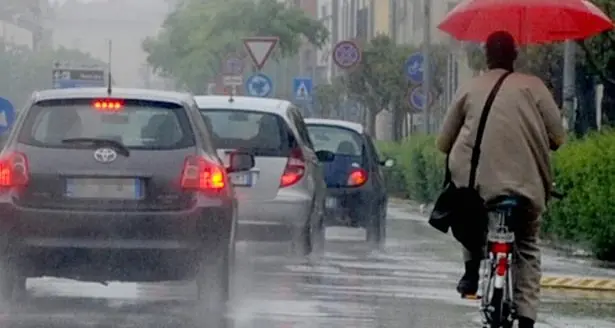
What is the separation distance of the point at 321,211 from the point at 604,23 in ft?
23.8

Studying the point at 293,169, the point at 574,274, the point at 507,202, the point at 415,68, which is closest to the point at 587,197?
the point at 574,274

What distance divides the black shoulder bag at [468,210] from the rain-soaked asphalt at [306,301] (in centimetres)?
194

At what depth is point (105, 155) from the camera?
12273 mm

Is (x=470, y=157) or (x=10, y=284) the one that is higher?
(x=470, y=157)

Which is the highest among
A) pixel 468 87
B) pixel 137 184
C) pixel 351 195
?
pixel 468 87

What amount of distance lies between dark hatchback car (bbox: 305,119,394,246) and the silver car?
519 cm

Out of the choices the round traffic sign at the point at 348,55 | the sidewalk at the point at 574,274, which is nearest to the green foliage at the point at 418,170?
the round traffic sign at the point at 348,55

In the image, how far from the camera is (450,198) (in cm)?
1016

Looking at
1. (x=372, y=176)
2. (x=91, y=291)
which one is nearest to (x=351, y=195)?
(x=372, y=176)

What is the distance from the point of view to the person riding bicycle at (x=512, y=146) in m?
10.1

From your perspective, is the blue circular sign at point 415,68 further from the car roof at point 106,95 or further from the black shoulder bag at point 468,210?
the black shoulder bag at point 468,210

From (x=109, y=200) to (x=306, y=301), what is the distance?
2.11 m

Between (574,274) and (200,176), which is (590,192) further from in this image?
(200,176)

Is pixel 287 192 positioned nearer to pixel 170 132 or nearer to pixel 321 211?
pixel 321 211
